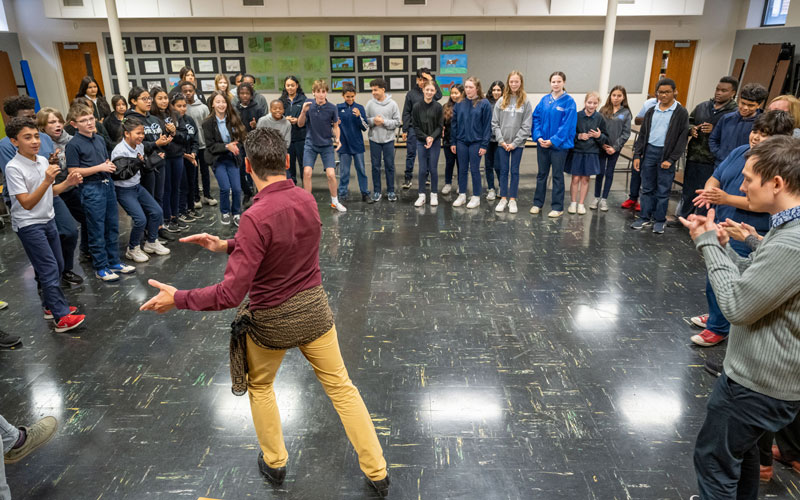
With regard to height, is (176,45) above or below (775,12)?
below

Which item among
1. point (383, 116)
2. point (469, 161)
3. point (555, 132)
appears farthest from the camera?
point (383, 116)

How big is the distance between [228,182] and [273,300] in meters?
4.19

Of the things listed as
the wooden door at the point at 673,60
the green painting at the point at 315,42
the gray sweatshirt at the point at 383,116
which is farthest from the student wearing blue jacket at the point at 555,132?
the wooden door at the point at 673,60

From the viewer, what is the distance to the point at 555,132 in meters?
6.08

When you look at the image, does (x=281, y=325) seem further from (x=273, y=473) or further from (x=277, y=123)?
(x=277, y=123)

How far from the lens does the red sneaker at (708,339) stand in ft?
11.5

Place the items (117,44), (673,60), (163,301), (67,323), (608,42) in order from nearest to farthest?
(163,301)
(67,323)
(608,42)
(117,44)
(673,60)

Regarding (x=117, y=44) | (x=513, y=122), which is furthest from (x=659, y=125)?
(x=117, y=44)

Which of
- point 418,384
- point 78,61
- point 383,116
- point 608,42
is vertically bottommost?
point 418,384

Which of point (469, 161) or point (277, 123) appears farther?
point (469, 161)

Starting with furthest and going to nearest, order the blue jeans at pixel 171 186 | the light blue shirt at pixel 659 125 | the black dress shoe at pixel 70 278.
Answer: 1. the blue jeans at pixel 171 186
2. the light blue shirt at pixel 659 125
3. the black dress shoe at pixel 70 278

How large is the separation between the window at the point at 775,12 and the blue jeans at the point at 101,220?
11279 mm

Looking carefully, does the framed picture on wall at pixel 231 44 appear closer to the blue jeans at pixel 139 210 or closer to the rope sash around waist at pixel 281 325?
the blue jeans at pixel 139 210

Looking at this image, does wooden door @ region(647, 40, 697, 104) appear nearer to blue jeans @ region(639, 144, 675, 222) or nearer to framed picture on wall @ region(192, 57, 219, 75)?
blue jeans @ region(639, 144, 675, 222)
